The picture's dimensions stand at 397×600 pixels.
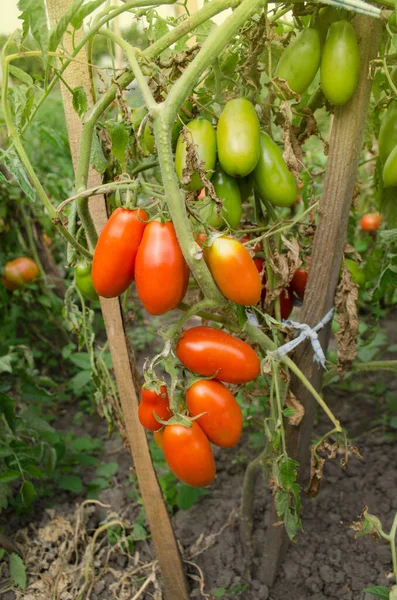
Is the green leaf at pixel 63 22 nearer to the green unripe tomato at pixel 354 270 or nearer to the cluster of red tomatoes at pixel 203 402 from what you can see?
the cluster of red tomatoes at pixel 203 402

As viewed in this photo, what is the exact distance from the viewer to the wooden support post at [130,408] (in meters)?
1.07

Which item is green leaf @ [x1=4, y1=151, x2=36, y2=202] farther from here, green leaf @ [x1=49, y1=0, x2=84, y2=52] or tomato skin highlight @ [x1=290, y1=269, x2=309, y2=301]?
tomato skin highlight @ [x1=290, y1=269, x2=309, y2=301]

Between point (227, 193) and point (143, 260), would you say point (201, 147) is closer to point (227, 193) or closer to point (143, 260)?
point (227, 193)

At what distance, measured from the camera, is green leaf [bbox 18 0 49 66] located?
708 mm

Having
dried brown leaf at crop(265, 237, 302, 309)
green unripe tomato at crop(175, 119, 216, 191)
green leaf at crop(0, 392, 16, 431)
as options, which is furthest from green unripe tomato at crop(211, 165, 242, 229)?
green leaf at crop(0, 392, 16, 431)

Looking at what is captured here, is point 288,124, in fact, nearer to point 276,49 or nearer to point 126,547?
point 276,49

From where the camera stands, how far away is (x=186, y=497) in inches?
60.1

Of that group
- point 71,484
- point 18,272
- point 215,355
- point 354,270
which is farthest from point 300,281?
point 18,272

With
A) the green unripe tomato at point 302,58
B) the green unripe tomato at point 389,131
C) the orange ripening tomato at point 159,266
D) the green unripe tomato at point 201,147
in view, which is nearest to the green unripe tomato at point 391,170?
the green unripe tomato at point 389,131

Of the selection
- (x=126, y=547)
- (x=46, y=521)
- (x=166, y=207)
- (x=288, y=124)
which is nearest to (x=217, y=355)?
(x=166, y=207)

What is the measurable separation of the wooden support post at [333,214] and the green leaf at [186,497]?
0.44 meters

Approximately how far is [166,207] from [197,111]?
277 millimetres

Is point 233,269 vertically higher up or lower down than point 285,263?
higher up

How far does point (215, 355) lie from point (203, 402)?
8 cm
